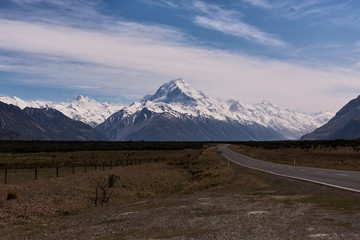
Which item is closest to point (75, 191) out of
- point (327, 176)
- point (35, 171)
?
point (35, 171)

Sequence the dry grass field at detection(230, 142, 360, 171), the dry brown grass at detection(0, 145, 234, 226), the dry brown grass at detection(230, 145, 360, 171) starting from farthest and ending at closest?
1. the dry grass field at detection(230, 142, 360, 171)
2. the dry brown grass at detection(230, 145, 360, 171)
3. the dry brown grass at detection(0, 145, 234, 226)

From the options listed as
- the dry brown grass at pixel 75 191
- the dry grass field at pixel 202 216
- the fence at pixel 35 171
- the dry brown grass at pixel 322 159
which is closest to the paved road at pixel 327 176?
the dry grass field at pixel 202 216

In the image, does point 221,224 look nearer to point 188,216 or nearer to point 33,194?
point 188,216

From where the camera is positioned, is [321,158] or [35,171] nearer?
[35,171]

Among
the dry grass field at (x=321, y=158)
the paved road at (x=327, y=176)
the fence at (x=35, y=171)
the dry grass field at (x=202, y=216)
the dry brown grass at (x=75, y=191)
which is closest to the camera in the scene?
the dry grass field at (x=202, y=216)

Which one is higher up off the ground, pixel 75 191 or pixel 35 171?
pixel 35 171

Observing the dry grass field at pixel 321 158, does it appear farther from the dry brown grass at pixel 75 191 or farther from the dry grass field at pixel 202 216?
the dry grass field at pixel 202 216

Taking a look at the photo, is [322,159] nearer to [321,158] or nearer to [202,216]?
[321,158]

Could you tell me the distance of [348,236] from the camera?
42.6 feet

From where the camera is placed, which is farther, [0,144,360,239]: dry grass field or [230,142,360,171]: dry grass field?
[230,142,360,171]: dry grass field

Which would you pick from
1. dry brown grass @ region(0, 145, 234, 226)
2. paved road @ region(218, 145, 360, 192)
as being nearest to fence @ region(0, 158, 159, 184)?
dry brown grass @ region(0, 145, 234, 226)

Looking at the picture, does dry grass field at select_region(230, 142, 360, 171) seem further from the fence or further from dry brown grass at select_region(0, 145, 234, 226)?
the fence

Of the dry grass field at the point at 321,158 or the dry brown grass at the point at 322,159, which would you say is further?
the dry grass field at the point at 321,158

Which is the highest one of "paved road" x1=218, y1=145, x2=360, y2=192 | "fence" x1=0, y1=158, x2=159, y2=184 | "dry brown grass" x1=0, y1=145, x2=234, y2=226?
"paved road" x1=218, y1=145, x2=360, y2=192
